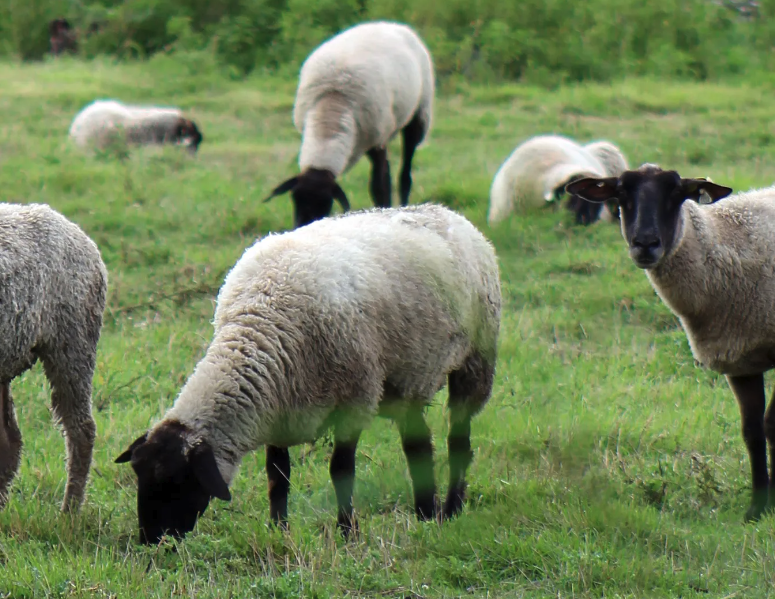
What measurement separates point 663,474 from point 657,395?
0.97m

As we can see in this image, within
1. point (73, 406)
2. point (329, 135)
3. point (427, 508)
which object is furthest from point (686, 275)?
point (329, 135)

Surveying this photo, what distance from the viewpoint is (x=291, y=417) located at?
405 centimetres

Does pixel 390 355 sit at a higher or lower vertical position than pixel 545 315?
higher


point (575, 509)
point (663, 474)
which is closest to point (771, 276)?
point (663, 474)

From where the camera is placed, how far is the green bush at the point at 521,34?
55.4 feet

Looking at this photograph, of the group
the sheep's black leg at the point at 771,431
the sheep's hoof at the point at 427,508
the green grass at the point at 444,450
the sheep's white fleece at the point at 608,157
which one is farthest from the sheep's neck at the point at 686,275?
the sheep's white fleece at the point at 608,157

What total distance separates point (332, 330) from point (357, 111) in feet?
17.8

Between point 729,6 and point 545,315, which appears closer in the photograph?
point 545,315

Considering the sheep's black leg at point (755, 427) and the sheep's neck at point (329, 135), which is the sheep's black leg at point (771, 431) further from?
the sheep's neck at point (329, 135)

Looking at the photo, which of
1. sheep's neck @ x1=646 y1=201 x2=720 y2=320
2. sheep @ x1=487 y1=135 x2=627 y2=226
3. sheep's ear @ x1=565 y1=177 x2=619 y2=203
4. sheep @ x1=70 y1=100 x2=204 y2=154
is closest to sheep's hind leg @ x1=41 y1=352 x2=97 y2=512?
sheep's ear @ x1=565 y1=177 x2=619 y2=203

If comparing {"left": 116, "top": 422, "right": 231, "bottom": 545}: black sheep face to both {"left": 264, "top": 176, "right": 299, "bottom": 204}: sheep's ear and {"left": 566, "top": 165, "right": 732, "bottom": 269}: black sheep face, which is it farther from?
{"left": 264, "top": 176, "right": 299, "bottom": 204}: sheep's ear

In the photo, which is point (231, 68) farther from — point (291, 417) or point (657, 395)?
point (291, 417)

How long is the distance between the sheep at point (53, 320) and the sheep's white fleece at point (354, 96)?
4379 millimetres

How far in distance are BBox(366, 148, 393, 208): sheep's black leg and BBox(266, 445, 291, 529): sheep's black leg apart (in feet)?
17.6
